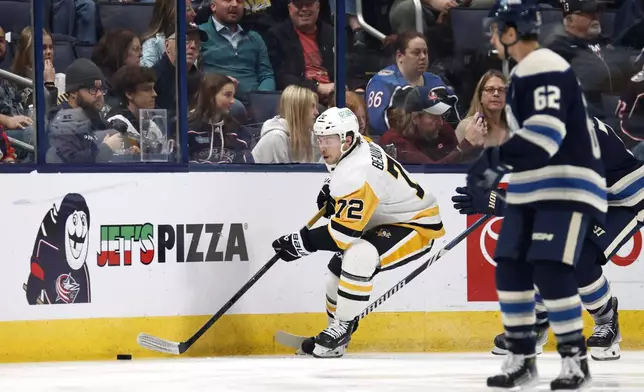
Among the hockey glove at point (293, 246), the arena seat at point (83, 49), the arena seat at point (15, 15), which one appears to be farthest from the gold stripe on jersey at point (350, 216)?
the arena seat at point (15, 15)

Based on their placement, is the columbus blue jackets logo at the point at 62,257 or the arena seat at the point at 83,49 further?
the arena seat at the point at 83,49

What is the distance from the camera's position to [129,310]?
5.96 meters

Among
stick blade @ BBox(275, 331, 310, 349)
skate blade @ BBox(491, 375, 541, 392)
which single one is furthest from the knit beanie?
skate blade @ BBox(491, 375, 541, 392)

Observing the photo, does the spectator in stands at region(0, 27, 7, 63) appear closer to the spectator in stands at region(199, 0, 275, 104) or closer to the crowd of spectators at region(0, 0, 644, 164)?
the crowd of spectators at region(0, 0, 644, 164)

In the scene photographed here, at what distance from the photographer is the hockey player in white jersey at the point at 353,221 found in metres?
5.85

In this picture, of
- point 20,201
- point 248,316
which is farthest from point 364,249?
point 20,201

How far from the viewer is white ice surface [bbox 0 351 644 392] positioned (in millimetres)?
4707

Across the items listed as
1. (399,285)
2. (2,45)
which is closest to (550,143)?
(399,285)

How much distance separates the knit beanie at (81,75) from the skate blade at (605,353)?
2405 mm

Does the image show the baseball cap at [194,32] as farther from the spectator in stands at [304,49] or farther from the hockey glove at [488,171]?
the hockey glove at [488,171]

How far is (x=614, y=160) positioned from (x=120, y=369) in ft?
7.02

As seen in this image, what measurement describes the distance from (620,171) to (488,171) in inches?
61.8

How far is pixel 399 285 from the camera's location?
6305 mm

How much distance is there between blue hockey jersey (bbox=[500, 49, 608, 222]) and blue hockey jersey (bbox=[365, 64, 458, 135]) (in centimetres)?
228
